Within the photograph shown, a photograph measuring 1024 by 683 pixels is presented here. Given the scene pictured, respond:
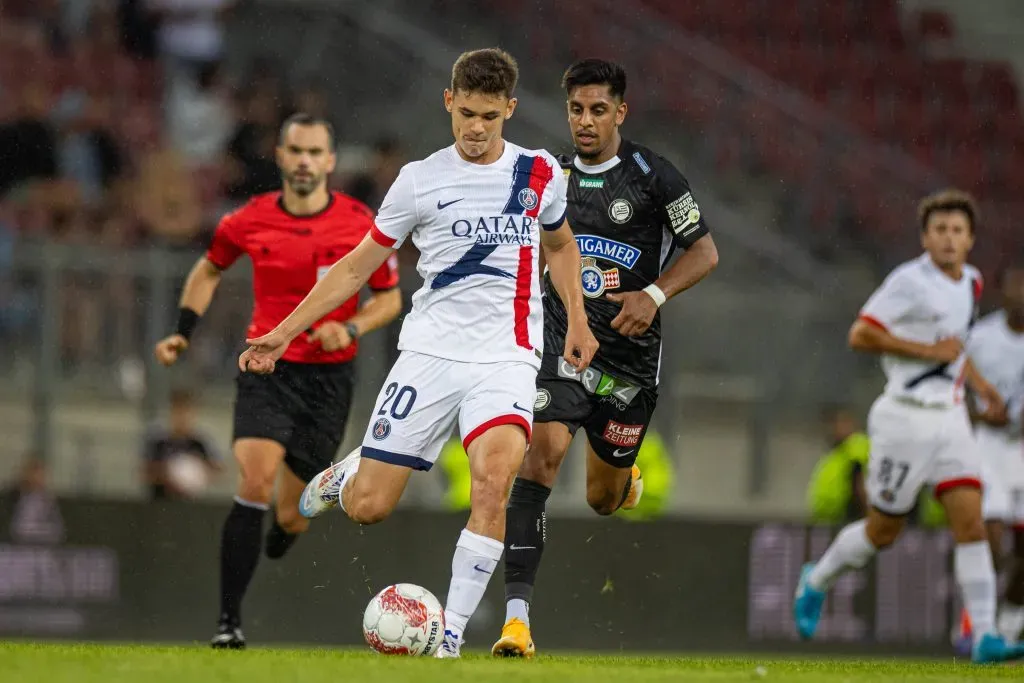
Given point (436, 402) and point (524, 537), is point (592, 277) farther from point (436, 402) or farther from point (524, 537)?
point (436, 402)

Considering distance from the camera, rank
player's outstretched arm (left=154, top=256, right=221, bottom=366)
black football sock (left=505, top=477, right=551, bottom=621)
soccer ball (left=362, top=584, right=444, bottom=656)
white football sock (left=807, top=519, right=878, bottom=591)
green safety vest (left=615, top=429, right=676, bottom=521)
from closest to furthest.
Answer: soccer ball (left=362, top=584, right=444, bottom=656)
black football sock (left=505, top=477, right=551, bottom=621)
player's outstretched arm (left=154, top=256, right=221, bottom=366)
white football sock (left=807, top=519, right=878, bottom=591)
green safety vest (left=615, top=429, right=676, bottom=521)

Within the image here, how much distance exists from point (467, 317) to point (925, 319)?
12.1ft

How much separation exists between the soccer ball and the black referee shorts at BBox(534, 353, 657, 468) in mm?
1340

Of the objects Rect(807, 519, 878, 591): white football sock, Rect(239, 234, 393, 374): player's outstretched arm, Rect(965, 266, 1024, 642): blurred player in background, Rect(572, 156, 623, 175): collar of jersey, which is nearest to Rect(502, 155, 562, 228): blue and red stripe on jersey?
Rect(239, 234, 393, 374): player's outstretched arm

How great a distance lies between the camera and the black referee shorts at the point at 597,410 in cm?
786

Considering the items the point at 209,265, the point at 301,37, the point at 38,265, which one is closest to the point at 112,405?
the point at 38,265

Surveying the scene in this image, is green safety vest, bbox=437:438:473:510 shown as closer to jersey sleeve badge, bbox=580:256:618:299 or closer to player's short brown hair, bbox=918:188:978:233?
player's short brown hair, bbox=918:188:978:233

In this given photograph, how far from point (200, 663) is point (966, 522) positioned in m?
4.83

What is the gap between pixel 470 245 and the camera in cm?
690

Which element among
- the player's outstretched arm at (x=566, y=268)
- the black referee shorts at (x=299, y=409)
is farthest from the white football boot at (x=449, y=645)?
the black referee shorts at (x=299, y=409)

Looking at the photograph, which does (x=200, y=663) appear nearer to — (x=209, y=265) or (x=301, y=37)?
(x=209, y=265)

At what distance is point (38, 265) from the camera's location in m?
11.8

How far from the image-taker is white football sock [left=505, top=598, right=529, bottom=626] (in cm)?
723

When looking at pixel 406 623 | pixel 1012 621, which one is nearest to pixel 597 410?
pixel 406 623
